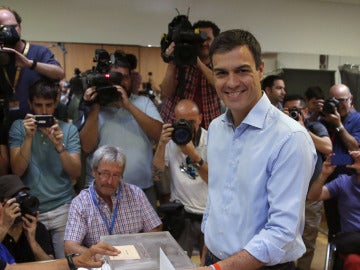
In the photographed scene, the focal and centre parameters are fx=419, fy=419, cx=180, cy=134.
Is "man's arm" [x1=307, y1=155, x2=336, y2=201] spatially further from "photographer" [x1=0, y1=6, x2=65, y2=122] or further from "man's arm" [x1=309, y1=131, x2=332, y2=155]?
"photographer" [x1=0, y1=6, x2=65, y2=122]

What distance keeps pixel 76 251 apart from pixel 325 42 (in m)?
3.75

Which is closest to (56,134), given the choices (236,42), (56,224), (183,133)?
Answer: (56,224)

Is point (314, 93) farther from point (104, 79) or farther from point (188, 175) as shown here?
point (104, 79)

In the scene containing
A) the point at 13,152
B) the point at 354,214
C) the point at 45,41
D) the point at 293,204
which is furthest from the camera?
the point at 45,41

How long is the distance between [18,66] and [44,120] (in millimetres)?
334

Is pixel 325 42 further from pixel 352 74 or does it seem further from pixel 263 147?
pixel 263 147

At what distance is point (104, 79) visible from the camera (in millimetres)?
2369

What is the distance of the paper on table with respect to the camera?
1.49 m

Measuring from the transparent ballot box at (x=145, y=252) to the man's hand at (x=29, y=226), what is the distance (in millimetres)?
577

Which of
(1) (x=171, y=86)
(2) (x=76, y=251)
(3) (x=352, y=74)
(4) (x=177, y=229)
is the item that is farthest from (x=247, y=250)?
(3) (x=352, y=74)

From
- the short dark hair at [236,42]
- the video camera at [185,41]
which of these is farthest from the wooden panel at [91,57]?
the short dark hair at [236,42]

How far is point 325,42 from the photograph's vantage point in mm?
4660

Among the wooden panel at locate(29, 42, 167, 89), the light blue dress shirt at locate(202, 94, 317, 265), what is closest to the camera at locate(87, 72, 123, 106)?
the light blue dress shirt at locate(202, 94, 317, 265)

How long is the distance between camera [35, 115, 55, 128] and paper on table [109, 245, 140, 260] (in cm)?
95
